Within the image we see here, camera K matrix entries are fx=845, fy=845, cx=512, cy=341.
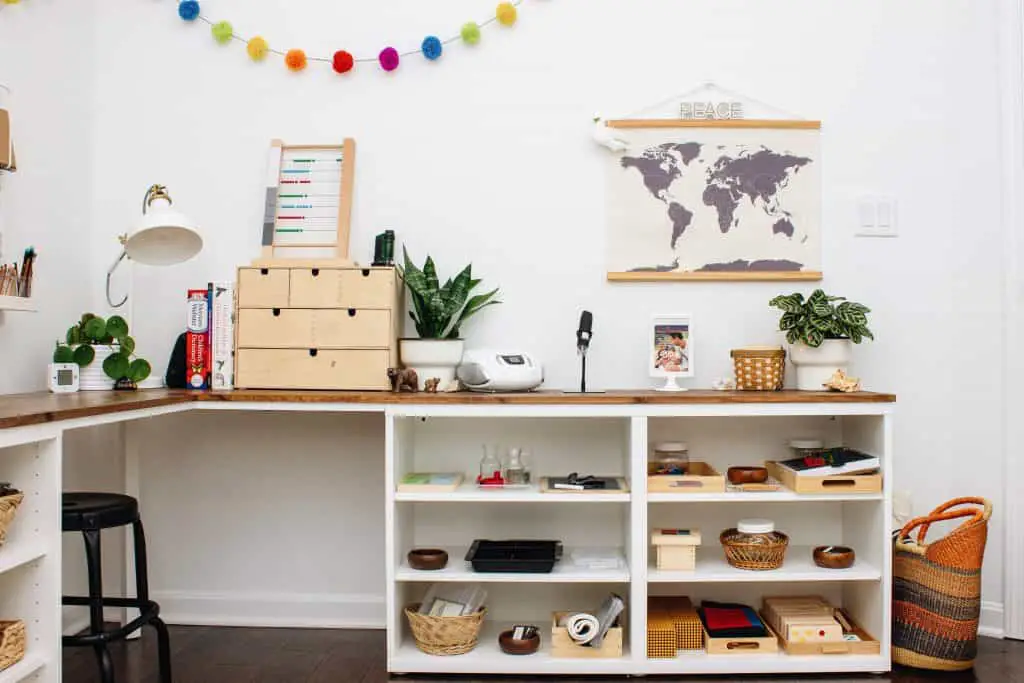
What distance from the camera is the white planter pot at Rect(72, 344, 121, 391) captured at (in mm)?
2732

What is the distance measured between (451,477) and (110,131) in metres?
1.81

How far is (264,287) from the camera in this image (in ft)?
9.06

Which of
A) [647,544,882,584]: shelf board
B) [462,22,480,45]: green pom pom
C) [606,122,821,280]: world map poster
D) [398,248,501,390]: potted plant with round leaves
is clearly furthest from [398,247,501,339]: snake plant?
[647,544,882,584]: shelf board

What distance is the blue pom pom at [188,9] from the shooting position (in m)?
3.06

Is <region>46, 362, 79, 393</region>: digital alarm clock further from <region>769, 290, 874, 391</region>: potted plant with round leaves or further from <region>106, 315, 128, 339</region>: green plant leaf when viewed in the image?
<region>769, 290, 874, 391</region>: potted plant with round leaves

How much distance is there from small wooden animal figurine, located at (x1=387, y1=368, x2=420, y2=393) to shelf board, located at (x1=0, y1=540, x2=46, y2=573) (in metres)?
1.09

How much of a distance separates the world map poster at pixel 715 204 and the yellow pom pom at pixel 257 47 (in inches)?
52.1

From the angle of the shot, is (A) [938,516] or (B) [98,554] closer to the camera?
(B) [98,554]

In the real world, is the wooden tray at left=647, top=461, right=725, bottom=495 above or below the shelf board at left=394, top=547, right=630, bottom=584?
above

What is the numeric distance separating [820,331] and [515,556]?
3.96 ft

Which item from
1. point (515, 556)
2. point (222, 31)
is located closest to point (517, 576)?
point (515, 556)

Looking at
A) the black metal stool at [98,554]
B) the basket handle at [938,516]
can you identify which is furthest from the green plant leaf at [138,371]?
the basket handle at [938,516]

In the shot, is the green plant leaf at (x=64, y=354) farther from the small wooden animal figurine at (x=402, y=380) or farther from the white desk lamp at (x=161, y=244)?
the small wooden animal figurine at (x=402, y=380)

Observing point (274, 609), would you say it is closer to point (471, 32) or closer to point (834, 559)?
point (834, 559)
